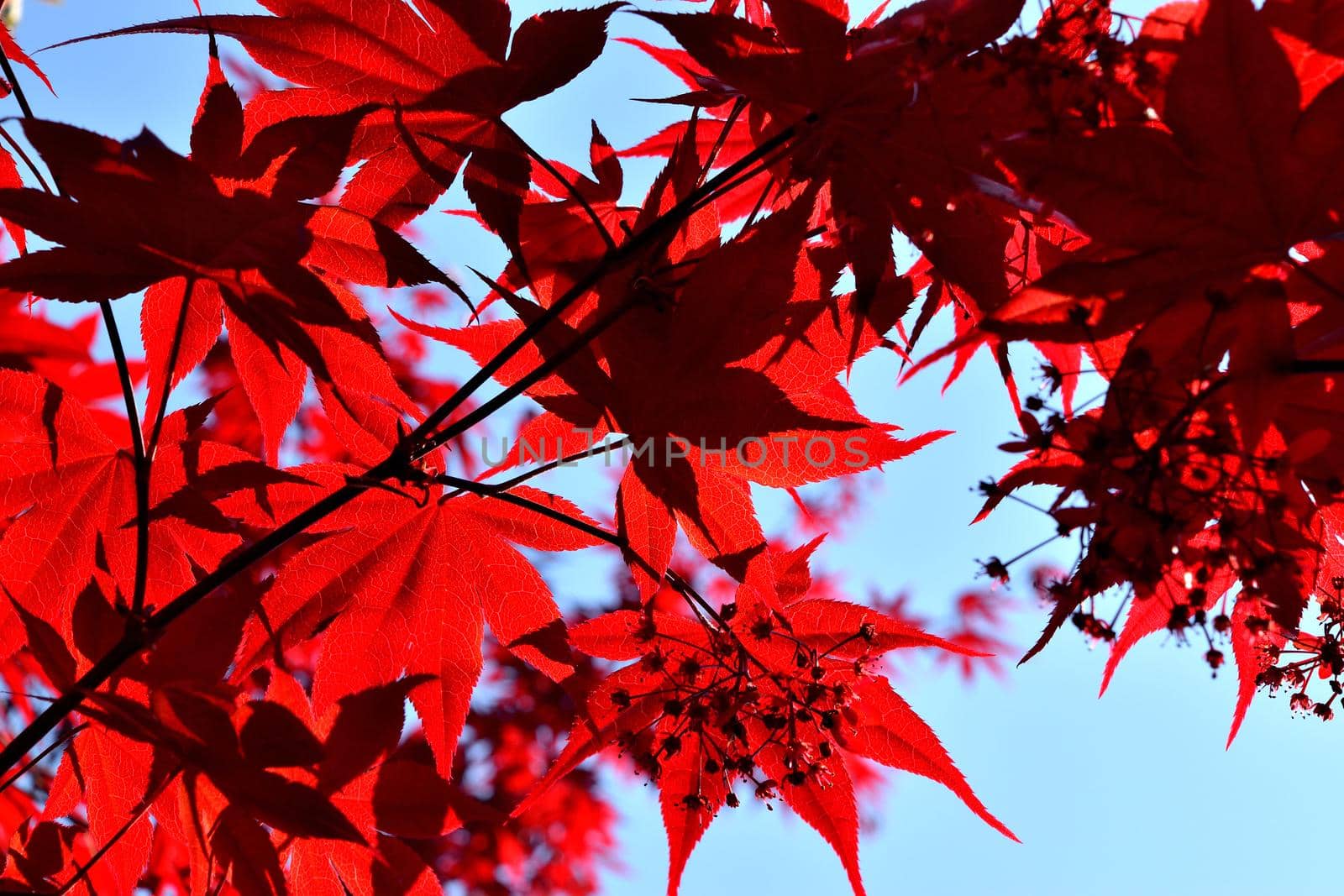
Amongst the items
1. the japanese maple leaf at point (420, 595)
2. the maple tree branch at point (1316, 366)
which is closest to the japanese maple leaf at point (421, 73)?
the japanese maple leaf at point (420, 595)

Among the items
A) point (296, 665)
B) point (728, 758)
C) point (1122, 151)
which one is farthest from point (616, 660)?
point (296, 665)

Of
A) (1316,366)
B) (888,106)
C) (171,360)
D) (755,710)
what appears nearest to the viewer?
(1316,366)

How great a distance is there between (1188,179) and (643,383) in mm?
682

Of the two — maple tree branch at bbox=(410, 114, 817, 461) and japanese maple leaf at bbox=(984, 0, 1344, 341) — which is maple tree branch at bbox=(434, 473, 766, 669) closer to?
maple tree branch at bbox=(410, 114, 817, 461)

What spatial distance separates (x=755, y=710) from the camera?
59.9 inches

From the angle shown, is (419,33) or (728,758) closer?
(419,33)

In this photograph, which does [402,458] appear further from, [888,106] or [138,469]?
[888,106]

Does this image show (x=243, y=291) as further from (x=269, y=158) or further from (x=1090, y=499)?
(x=1090, y=499)

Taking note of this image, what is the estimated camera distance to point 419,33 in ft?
4.40

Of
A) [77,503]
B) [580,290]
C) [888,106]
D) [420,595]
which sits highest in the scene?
[888,106]

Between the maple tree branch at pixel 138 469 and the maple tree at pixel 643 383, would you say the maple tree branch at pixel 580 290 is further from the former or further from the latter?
the maple tree branch at pixel 138 469

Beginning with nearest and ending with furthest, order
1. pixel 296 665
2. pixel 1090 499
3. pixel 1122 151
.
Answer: pixel 1122 151, pixel 1090 499, pixel 296 665

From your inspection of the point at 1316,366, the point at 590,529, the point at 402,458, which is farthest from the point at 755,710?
the point at 1316,366

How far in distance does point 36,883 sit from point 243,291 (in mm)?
893
